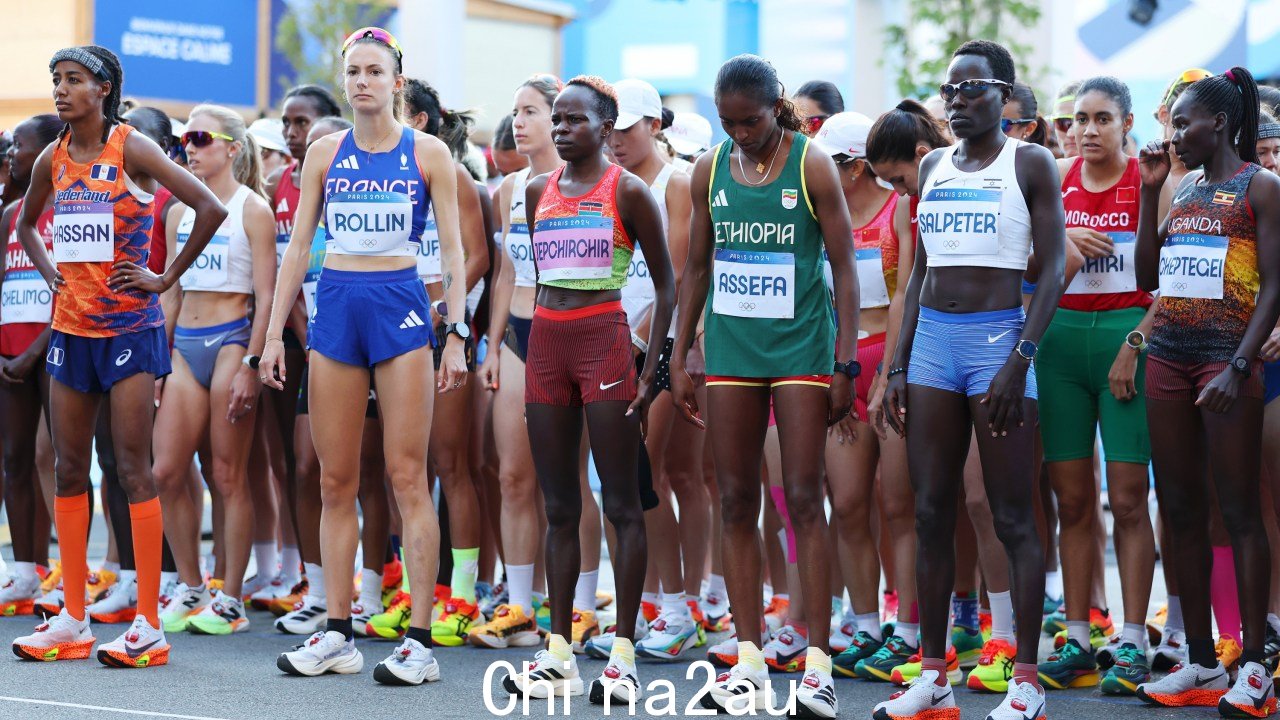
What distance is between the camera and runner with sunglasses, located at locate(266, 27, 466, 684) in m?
5.90

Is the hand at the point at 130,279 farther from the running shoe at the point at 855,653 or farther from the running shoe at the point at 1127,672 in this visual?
the running shoe at the point at 1127,672

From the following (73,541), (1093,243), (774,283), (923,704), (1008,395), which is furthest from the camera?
(73,541)

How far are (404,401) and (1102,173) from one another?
2.84 meters

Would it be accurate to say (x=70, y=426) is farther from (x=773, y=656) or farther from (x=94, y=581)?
(x=773, y=656)

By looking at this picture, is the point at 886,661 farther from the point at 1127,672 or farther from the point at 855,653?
the point at 1127,672

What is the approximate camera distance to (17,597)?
296 inches

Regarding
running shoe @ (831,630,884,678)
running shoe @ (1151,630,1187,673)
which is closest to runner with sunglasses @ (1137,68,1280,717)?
running shoe @ (1151,630,1187,673)

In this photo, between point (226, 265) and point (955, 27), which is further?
point (955, 27)

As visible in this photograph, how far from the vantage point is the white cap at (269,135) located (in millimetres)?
8375

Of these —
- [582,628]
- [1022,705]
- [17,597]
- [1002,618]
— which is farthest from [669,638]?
[17,597]

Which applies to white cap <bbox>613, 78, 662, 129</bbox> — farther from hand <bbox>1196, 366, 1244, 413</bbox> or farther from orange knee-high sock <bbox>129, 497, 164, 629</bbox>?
hand <bbox>1196, 366, 1244, 413</bbox>

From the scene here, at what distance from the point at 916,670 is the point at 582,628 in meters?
1.49

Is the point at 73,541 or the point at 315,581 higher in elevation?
the point at 73,541

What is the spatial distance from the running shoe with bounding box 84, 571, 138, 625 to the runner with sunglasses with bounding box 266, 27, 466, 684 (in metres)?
1.71
